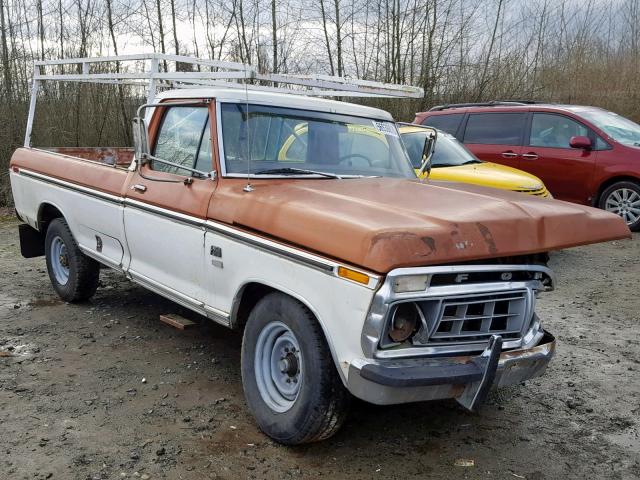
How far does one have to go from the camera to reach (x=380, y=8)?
1595cm

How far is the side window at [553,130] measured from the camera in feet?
31.6

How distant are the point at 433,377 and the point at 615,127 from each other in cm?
831

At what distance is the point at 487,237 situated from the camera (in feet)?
9.67

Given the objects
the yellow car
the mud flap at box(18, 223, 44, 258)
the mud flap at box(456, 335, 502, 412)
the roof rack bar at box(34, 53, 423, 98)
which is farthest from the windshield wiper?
the mud flap at box(18, 223, 44, 258)

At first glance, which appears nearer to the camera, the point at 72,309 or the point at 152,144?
the point at 152,144

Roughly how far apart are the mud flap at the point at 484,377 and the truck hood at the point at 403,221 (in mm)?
435

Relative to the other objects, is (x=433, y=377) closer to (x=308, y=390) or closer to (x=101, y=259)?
(x=308, y=390)

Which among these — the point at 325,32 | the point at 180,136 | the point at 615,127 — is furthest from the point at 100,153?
the point at 325,32

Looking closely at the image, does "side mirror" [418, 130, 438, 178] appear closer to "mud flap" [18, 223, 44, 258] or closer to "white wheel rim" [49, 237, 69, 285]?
"white wheel rim" [49, 237, 69, 285]

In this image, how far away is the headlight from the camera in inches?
117

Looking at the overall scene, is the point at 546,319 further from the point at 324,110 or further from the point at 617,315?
the point at 324,110

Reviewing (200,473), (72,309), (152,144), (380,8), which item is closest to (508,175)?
(152,144)

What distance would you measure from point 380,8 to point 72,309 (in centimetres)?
1270

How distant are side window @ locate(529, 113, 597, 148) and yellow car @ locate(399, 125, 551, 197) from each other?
5.30 feet
